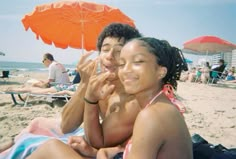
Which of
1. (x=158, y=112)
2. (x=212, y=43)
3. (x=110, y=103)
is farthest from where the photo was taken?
A: (x=212, y=43)

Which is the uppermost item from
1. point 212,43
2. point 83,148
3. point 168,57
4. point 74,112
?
point 212,43

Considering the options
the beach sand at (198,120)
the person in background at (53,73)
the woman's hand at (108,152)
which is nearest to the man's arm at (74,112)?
the woman's hand at (108,152)

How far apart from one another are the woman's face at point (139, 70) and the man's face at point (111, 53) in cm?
52

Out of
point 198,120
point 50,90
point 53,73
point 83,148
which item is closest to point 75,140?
point 83,148

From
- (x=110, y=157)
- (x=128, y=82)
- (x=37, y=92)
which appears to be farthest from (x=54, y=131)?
(x=37, y=92)

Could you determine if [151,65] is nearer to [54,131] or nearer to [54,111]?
[54,131]

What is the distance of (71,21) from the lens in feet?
21.3

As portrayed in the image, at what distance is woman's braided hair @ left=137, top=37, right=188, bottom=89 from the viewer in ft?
4.83

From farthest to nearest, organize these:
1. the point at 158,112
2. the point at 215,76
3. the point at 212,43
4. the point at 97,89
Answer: the point at 212,43 → the point at 215,76 → the point at 97,89 → the point at 158,112

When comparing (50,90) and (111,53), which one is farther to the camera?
(50,90)

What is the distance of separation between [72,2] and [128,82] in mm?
5064

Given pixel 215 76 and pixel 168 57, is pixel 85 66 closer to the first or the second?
pixel 168 57

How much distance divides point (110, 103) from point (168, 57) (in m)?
0.65

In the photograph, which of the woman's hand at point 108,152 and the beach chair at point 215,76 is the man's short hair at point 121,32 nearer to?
the woman's hand at point 108,152
